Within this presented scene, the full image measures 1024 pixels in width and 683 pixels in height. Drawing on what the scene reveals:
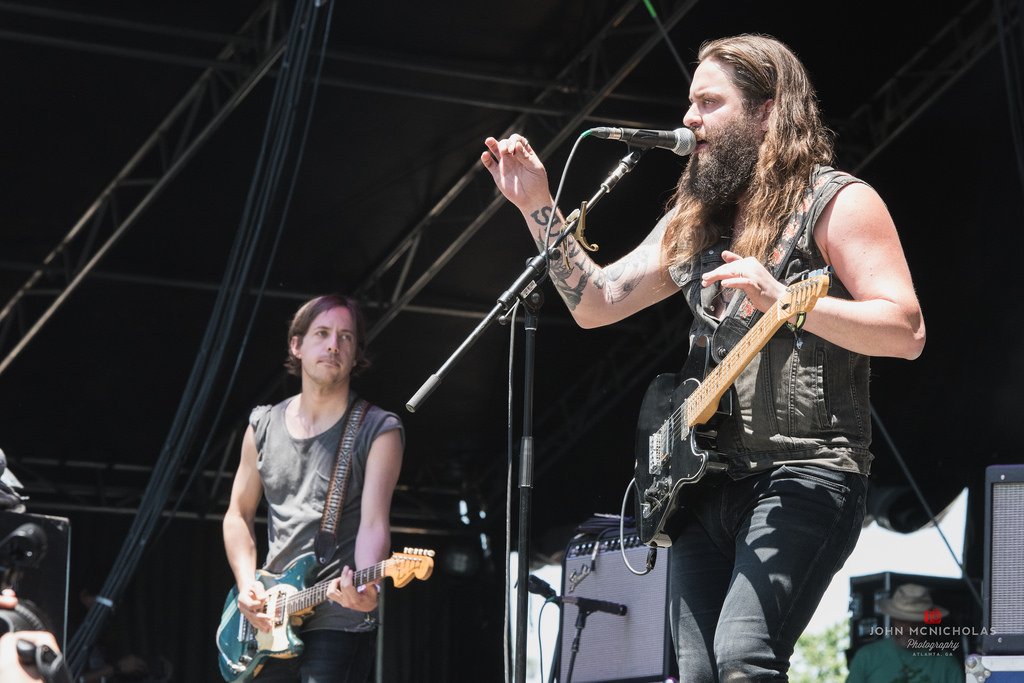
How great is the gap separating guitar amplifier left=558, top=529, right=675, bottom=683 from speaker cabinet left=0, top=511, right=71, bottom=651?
1933mm

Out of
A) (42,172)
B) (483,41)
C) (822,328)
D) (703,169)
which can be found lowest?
(822,328)

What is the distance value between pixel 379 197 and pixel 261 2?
1.51m

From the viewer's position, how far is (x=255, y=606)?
374cm

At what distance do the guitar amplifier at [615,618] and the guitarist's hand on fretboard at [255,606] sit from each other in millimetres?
1120

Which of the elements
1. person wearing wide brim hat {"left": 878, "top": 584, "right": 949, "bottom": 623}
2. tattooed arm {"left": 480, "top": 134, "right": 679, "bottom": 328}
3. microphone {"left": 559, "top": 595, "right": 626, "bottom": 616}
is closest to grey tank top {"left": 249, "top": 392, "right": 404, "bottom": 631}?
microphone {"left": 559, "top": 595, "right": 626, "bottom": 616}

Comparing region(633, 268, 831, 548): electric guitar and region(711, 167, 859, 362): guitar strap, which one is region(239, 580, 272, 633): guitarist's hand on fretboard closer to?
region(633, 268, 831, 548): electric guitar

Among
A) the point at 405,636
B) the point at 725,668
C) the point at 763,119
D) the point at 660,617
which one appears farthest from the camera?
the point at 405,636

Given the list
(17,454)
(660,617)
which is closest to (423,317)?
(17,454)

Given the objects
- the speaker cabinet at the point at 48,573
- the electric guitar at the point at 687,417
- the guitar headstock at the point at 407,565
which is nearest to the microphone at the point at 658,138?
the electric guitar at the point at 687,417

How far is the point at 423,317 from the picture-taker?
8.48 meters

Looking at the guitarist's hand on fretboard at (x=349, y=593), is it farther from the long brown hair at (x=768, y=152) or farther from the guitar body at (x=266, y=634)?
the long brown hair at (x=768, y=152)

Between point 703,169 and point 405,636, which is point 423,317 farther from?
point 703,169

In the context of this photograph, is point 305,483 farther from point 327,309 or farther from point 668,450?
point 668,450

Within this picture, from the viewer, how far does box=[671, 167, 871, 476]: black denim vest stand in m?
2.12
